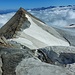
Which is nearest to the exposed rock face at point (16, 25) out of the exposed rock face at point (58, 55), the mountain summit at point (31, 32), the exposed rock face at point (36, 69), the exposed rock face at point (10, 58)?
the mountain summit at point (31, 32)

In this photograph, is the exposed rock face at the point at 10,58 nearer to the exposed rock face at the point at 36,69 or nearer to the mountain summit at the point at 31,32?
the exposed rock face at the point at 36,69

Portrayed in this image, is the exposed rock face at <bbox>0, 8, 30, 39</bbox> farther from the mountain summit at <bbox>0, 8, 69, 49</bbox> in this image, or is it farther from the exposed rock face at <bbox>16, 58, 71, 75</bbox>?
the exposed rock face at <bbox>16, 58, 71, 75</bbox>

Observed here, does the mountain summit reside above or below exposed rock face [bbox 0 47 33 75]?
below

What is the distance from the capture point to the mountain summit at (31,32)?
9.19 m

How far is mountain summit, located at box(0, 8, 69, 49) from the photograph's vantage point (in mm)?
9188

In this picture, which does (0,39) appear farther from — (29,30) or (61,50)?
(29,30)

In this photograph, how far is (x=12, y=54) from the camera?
523 centimetres

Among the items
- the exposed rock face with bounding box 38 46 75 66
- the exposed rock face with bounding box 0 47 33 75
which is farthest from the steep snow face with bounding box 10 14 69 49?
the exposed rock face with bounding box 0 47 33 75

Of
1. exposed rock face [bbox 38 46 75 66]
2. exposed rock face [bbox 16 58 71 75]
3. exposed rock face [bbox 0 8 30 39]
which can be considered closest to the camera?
exposed rock face [bbox 16 58 71 75]

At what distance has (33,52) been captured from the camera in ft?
19.9

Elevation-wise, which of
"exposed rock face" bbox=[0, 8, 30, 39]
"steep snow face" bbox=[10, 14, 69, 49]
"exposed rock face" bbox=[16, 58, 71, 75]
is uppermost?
"exposed rock face" bbox=[16, 58, 71, 75]

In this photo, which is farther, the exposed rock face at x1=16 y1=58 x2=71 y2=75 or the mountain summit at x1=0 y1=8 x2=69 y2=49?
the mountain summit at x1=0 y1=8 x2=69 y2=49

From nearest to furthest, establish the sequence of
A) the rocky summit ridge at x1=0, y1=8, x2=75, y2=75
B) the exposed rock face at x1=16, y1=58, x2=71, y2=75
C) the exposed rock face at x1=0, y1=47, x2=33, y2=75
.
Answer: the exposed rock face at x1=16, y1=58, x2=71, y2=75, the rocky summit ridge at x1=0, y1=8, x2=75, y2=75, the exposed rock face at x1=0, y1=47, x2=33, y2=75

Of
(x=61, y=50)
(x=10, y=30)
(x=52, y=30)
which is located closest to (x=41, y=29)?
(x=52, y=30)
